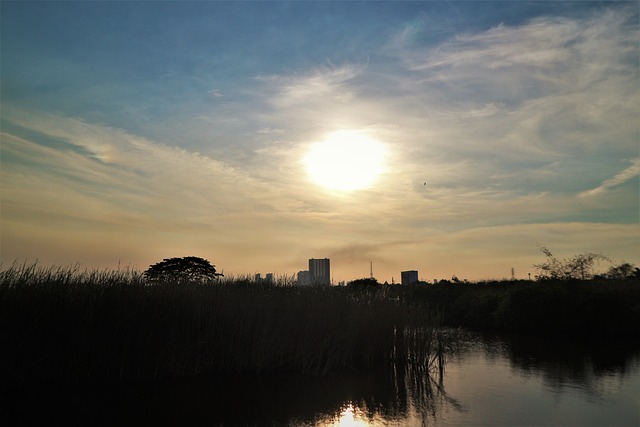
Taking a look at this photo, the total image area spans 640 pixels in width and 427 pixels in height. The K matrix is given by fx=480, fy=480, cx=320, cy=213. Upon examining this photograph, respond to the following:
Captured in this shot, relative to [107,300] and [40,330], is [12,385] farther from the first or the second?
[107,300]

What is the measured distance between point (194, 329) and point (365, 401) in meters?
3.69

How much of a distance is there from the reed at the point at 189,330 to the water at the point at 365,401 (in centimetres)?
45

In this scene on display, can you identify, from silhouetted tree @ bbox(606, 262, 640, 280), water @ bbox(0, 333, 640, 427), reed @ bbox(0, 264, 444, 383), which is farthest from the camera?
silhouetted tree @ bbox(606, 262, 640, 280)

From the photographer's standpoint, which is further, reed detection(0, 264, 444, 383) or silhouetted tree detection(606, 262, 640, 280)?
silhouetted tree detection(606, 262, 640, 280)

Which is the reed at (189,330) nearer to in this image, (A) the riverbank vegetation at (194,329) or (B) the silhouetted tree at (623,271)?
(A) the riverbank vegetation at (194,329)

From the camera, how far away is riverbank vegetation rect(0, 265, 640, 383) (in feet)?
27.0

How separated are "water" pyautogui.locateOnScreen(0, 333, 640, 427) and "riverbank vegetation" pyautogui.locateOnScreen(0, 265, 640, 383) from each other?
44 cm

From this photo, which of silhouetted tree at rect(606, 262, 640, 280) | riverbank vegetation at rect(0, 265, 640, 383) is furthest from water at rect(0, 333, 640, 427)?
silhouetted tree at rect(606, 262, 640, 280)

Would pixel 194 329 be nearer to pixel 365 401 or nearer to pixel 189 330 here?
pixel 189 330

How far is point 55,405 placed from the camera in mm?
7383

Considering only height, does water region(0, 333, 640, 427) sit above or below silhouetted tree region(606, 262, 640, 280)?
below

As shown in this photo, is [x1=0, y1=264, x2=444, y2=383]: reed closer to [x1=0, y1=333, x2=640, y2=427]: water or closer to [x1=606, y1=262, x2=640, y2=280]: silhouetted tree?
[x1=0, y1=333, x2=640, y2=427]: water

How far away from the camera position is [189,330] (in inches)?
378

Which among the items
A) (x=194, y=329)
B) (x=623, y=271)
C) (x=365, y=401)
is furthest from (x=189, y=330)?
(x=623, y=271)
